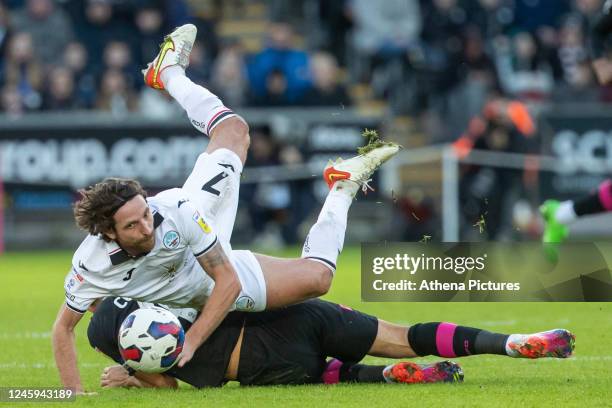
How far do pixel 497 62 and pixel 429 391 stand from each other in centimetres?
1611

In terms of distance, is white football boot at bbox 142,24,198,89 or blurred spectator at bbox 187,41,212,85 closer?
white football boot at bbox 142,24,198,89

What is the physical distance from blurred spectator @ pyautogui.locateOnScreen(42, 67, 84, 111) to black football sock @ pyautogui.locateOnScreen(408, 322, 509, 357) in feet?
45.5

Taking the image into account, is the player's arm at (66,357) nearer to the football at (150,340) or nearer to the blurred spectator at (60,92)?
the football at (150,340)

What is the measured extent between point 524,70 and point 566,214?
10.0m

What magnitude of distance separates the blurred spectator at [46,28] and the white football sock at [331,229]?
13.8 meters

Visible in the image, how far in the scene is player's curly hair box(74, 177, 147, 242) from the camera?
24.7 feet

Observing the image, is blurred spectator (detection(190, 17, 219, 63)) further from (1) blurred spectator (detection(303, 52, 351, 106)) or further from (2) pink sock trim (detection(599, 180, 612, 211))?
(2) pink sock trim (detection(599, 180, 612, 211))

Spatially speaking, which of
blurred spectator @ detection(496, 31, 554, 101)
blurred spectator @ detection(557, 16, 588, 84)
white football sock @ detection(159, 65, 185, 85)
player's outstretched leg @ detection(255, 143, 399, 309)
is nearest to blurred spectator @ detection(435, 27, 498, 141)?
blurred spectator @ detection(496, 31, 554, 101)

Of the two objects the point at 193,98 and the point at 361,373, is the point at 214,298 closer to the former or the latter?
the point at 361,373

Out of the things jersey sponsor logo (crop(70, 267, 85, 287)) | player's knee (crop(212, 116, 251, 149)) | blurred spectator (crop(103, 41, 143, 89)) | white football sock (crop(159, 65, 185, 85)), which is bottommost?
jersey sponsor logo (crop(70, 267, 85, 287))

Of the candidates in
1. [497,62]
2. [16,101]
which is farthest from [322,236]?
[497,62]

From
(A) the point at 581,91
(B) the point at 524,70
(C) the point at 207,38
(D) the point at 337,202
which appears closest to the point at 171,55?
(D) the point at 337,202

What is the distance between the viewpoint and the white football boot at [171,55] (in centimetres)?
1012

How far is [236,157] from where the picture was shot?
9.41m
